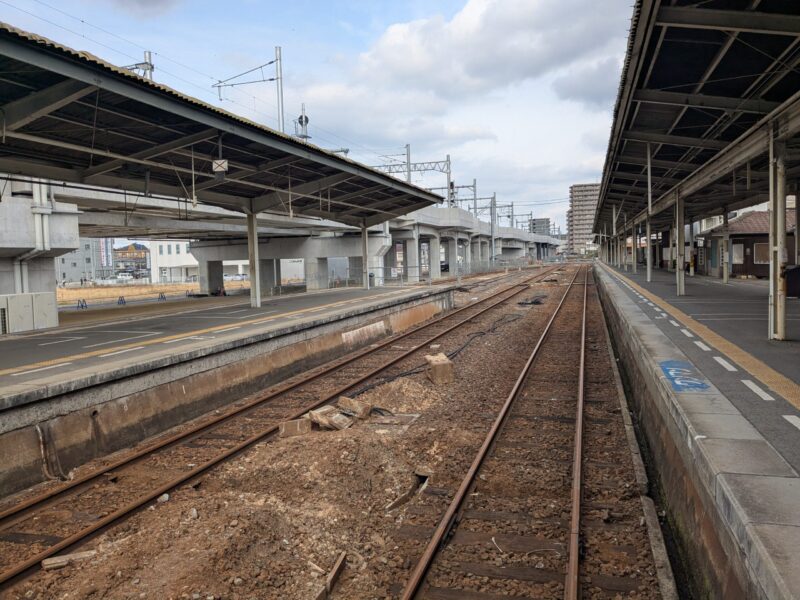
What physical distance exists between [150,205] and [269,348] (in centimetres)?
1525

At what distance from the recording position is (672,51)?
1066cm

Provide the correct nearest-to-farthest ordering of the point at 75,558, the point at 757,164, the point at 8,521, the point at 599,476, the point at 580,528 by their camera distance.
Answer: the point at 75,558 → the point at 580,528 → the point at 8,521 → the point at 599,476 → the point at 757,164

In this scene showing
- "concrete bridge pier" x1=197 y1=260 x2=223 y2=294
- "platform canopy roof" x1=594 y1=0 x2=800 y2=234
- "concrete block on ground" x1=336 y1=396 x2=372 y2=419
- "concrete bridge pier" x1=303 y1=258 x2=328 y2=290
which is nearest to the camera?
"platform canopy roof" x1=594 y1=0 x2=800 y2=234

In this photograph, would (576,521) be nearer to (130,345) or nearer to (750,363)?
(750,363)

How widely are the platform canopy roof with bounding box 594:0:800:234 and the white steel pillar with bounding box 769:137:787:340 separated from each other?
0.33 m

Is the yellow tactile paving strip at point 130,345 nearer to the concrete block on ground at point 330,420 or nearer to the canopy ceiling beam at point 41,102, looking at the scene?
the canopy ceiling beam at point 41,102

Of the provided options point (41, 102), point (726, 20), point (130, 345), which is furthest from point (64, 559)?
point (726, 20)

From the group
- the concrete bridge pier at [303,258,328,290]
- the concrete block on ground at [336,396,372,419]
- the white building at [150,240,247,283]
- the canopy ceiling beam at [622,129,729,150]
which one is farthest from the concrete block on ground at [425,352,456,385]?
the white building at [150,240,247,283]

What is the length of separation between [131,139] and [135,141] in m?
0.29

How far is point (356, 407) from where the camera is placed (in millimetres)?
9656

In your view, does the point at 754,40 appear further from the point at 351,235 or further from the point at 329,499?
the point at 351,235

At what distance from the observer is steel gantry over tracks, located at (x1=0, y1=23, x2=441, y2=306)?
978 centimetres

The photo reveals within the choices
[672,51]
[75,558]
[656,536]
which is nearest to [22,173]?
[75,558]

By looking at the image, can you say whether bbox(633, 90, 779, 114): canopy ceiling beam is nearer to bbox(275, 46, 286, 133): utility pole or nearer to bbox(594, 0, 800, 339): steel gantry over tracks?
bbox(594, 0, 800, 339): steel gantry over tracks
